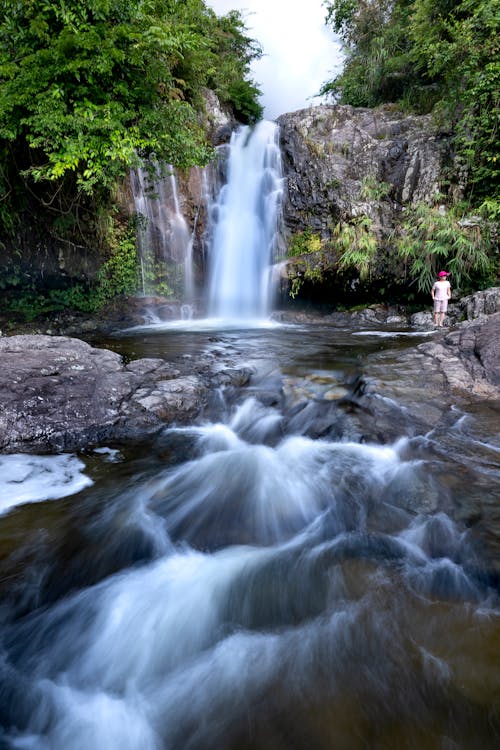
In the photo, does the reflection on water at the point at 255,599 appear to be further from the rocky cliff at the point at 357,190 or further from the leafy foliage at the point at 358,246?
the rocky cliff at the point at 357,190

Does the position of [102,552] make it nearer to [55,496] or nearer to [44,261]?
[55,496]

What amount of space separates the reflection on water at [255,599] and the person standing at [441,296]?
20.9 ft

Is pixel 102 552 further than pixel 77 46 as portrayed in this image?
No

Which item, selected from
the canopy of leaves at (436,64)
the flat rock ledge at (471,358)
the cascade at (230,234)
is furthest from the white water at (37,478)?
the canopy of leaves at (436,64)

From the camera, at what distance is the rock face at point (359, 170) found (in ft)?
39.4

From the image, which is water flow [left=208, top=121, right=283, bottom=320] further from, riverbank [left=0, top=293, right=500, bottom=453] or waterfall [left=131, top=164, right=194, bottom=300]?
riverbank [left=0, top=293, right=500, bottom=453]

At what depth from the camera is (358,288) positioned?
11156mm

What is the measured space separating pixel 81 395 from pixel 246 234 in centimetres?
1008

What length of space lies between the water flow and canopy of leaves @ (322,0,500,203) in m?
5.65

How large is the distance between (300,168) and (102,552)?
1332cm

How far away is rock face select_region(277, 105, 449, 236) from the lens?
12.0 metres

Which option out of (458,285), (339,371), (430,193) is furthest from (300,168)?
(339,371)

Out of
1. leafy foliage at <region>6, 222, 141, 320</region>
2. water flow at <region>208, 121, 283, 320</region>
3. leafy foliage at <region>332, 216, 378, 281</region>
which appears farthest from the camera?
water flow at <region>208, 121, 283, 320</region>

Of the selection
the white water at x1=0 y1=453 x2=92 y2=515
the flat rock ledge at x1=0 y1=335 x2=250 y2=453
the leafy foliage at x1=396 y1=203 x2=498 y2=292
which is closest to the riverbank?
the flat rock ledge at x1=0 y1=335 x2=250 y2=453
